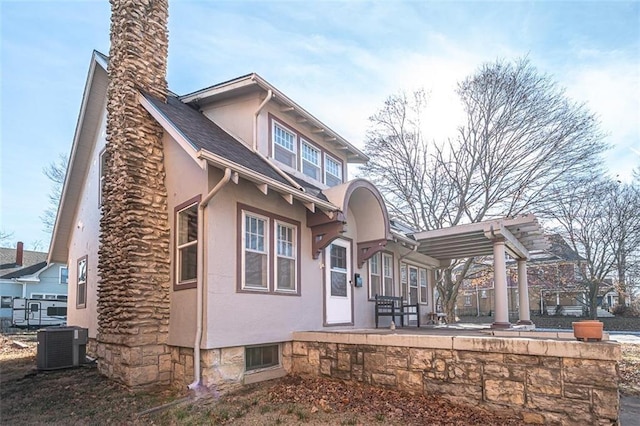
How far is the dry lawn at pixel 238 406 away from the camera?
17.4 feet

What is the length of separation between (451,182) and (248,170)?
48.8ft

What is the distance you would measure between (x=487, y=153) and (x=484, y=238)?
826 cm

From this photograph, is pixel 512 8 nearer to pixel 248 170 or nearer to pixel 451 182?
pixel 248 170

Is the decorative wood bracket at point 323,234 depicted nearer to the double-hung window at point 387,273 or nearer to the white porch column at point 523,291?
the double-hung window at point 387,273

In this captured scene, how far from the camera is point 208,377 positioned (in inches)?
249

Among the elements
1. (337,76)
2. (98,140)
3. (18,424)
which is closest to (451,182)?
(337,76)

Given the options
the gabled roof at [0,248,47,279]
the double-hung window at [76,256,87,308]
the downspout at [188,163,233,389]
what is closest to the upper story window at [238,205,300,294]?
the downspout at [188,163,233,389]

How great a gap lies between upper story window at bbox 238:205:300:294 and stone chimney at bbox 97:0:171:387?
1.51 metres

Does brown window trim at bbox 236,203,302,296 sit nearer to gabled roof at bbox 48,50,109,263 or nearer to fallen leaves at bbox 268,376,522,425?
fallen leaves at bbox 268,376,522,425

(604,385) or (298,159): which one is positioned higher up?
(298,159)

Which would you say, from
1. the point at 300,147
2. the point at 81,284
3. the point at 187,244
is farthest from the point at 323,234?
the point at 81,284

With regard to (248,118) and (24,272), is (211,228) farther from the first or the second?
(24,272)

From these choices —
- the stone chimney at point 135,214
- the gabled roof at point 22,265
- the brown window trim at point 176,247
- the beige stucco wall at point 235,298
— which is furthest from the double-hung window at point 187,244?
the gabled roof at point 22,265

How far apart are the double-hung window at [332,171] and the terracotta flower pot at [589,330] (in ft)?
22.9
